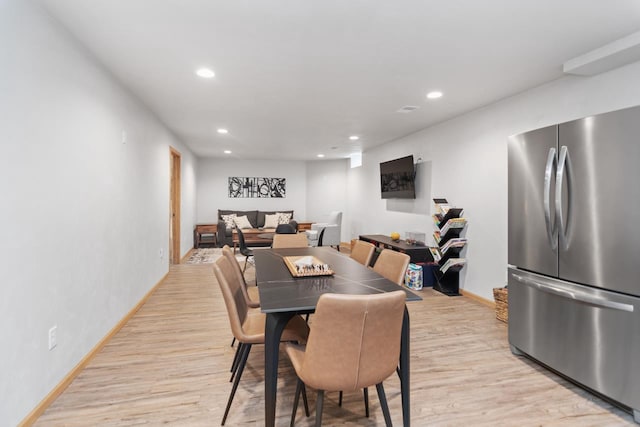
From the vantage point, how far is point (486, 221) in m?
3.84

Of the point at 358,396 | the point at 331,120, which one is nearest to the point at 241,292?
the point at 358,396

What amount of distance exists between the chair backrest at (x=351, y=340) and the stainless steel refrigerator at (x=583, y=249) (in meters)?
1.50

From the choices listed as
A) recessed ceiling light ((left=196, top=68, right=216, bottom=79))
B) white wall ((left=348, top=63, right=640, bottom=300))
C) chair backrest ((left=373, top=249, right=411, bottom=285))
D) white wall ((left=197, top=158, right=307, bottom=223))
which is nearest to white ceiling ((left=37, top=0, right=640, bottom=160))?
recessed ceiling light ((left=196, top=68, right=216, bottom=79))

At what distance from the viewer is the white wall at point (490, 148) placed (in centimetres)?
269

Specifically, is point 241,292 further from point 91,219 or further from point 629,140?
point 629,140

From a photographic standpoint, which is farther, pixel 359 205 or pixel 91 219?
pixel 359 205

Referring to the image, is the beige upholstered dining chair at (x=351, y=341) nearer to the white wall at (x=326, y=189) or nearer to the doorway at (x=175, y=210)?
the doorway at (x=175, y=210)

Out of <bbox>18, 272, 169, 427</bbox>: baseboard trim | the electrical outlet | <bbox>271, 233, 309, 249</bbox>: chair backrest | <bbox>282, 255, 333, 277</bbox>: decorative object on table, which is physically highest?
<bbox>271, 233, 309, 249</bbox>: chair backrest

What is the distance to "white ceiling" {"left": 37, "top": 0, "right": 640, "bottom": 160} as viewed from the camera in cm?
189

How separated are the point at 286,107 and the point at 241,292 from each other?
2.50 m

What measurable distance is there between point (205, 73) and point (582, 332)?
352 cm

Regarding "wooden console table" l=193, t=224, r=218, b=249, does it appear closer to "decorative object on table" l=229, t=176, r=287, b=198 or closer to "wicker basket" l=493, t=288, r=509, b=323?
"decorative object on table" l=229, t=176, r=287, b=198

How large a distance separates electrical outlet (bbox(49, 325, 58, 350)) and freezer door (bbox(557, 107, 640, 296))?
11.2 feet

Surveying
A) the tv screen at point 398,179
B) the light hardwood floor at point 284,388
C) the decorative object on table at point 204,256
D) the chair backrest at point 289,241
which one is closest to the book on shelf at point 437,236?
the tv screen at point 398,179
